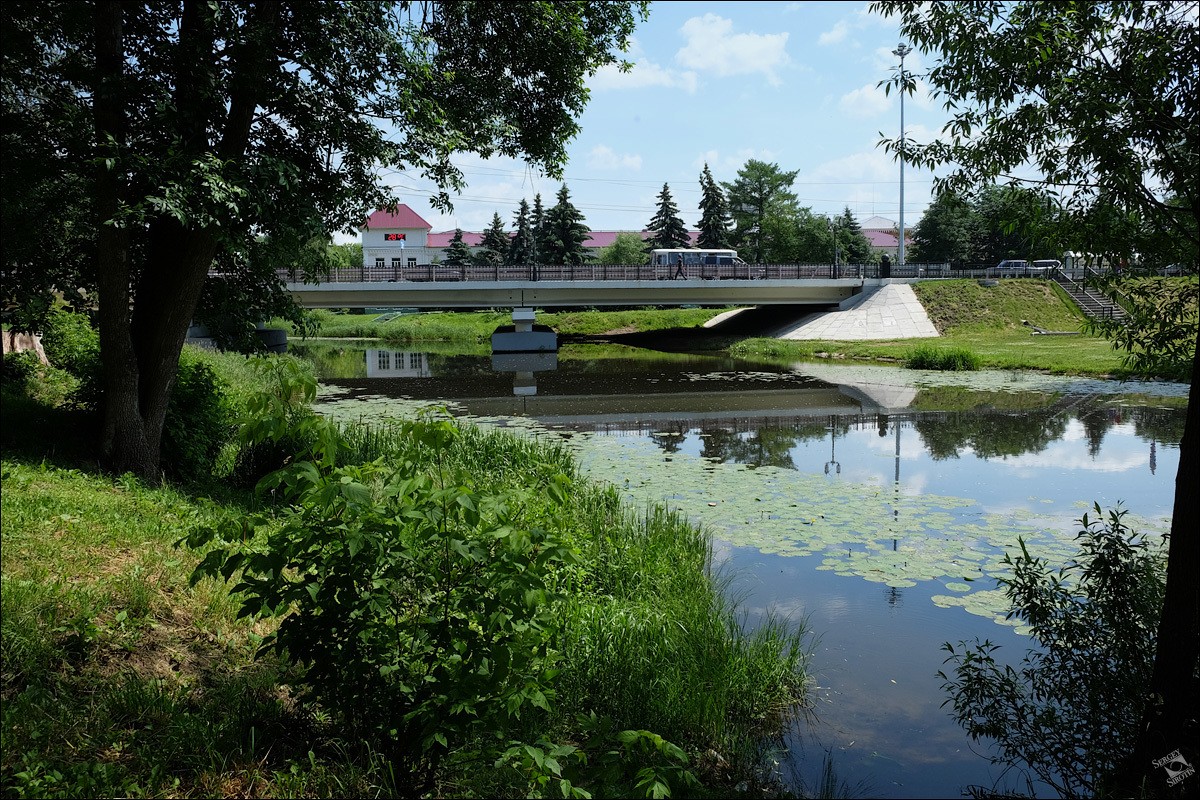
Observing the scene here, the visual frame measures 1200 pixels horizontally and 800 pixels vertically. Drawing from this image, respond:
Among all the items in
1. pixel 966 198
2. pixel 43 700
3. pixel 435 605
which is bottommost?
pixel 43 700

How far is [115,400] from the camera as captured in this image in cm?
891

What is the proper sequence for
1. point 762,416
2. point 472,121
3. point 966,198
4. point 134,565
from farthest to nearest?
1. point 762,416
2. point 472,121
3. point 966,198
4. point 134,565

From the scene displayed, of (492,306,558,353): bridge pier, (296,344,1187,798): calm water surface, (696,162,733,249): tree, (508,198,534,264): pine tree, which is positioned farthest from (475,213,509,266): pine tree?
(296,344,1187,798): calm water surface

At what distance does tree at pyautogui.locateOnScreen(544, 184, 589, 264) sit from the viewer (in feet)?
223

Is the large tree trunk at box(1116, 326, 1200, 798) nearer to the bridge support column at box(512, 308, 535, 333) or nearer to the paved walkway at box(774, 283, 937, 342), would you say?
the paved walkway at box(774, 283, 937, 342)

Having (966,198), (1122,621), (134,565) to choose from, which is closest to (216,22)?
(134,565)

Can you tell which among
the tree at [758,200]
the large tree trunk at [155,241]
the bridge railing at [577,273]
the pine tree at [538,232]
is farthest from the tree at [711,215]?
the large tree trunk at [155,241]

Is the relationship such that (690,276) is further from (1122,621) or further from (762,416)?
(1122,621)

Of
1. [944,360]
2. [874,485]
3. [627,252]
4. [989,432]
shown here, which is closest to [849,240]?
[627,252]

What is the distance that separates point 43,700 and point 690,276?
1637 inches

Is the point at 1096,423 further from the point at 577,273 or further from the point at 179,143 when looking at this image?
the point at 577,273

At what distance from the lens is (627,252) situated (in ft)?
244

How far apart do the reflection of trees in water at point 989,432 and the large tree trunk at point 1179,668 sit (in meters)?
11.1

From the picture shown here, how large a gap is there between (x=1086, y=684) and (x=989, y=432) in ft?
46.2
